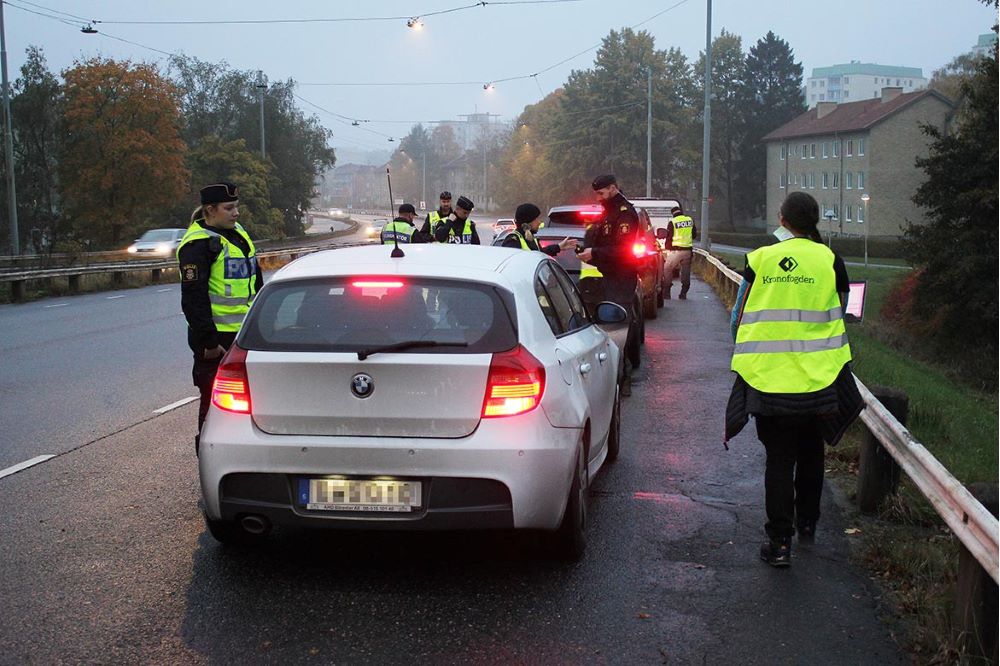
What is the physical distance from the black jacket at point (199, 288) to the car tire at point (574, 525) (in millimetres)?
2457

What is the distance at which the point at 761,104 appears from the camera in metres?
113

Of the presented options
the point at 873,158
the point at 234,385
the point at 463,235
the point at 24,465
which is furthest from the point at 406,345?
the point at 873,158

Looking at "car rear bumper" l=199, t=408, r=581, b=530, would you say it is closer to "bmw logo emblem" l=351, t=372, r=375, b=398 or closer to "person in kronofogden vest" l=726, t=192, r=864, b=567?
"bmw logo emblem" l=351, t=372, r=375, b=398

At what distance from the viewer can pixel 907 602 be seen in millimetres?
4988

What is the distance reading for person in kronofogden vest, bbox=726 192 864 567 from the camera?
5523mm

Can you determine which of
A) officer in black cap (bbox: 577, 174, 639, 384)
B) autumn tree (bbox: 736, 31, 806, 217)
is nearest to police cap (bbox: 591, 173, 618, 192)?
officer in black cap (bbox: 577, 174, 639, 384)

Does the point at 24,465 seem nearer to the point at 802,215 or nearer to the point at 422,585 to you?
the point at 422,585

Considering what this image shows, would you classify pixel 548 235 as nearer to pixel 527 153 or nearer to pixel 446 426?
pixel 446 426

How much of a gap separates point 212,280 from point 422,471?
2.45 meters

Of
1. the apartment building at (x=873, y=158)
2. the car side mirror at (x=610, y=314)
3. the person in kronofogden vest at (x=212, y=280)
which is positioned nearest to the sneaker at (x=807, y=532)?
the car side mirror at (x=610, y=314)

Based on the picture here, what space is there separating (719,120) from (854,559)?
111 m

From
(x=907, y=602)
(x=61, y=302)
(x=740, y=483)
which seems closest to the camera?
(x=907, y=602)

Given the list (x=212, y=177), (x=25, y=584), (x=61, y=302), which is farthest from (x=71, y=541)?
(x=212, y=177)

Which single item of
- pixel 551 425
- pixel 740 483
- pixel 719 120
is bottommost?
pixel 740 483
